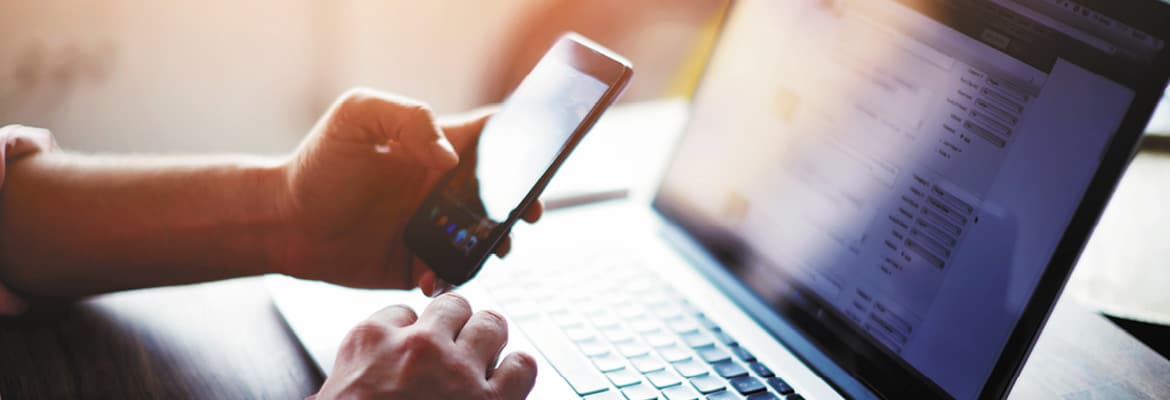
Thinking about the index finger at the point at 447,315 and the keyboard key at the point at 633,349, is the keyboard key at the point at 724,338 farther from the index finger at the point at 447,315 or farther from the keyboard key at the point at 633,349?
the index finger at the point at 447,315

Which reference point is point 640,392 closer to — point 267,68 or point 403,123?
point 403,123

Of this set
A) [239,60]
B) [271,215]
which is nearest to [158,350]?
[271,215]

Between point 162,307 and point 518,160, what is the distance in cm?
30

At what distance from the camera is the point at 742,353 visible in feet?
2.12

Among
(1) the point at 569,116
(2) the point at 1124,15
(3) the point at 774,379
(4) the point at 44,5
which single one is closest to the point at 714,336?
(3) the point at 774,379

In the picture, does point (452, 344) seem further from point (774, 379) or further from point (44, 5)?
point (44, 5)

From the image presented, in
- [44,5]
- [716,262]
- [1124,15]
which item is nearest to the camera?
[1124,15]

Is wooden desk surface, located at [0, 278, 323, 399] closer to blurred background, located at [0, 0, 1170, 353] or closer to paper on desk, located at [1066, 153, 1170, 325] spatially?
blurred background, located at [0, 0, 1170, 353]

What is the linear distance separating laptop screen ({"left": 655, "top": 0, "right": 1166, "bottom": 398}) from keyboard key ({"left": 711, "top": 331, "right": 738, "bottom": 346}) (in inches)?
2.5

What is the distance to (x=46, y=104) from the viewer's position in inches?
40.6

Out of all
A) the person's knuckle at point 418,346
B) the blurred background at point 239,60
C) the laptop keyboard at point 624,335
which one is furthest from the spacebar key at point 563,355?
the blurred background at point 239,60

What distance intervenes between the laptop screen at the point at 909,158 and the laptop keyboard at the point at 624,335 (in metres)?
0.08

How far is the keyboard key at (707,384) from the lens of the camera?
1.95 feet

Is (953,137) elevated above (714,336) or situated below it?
above
